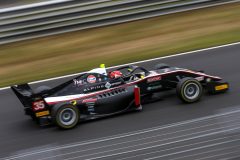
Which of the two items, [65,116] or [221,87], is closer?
[65,116]

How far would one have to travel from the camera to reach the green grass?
497 inches

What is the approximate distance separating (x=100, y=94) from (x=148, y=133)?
1.43 metres

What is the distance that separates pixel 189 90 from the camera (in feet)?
28.9

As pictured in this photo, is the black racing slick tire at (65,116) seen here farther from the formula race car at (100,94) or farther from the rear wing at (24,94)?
the rear wing at (24,94)

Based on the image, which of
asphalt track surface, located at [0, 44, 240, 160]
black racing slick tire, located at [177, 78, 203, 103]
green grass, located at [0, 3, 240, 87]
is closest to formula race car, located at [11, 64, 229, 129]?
black racing slick tire, located at [177, 78, 203, 103]

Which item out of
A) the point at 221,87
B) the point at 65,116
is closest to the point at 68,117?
the point at 65,116

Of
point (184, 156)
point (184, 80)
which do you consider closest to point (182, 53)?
point (184, 80)

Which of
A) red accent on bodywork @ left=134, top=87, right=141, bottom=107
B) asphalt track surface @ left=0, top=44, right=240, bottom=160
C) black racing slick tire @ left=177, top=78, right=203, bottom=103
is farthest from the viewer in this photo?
black racing slick tire @ left=177, top=78, right=203, bottom=103

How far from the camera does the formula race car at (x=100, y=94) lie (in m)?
8.45

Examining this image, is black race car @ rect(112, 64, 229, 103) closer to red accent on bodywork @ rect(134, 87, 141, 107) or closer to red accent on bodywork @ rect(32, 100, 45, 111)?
red accent on bodywork @ rect(134, 87, 141, 107)

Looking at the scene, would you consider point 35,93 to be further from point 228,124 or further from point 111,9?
point 111,9

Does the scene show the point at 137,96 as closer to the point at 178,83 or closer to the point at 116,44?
the point at 178,83

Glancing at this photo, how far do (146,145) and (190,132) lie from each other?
769 millimetres

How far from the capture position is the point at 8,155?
755 centimetres
